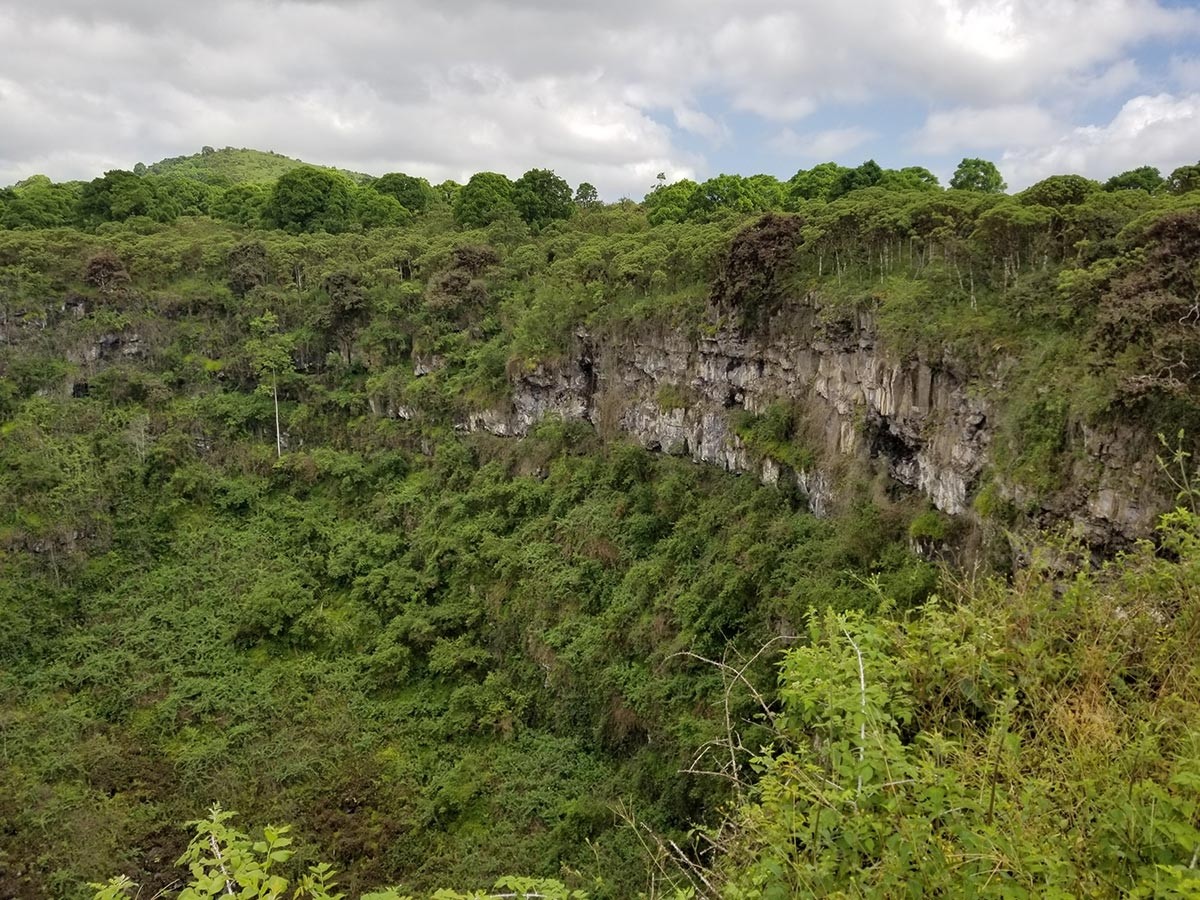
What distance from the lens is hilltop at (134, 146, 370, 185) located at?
77250 millimetres

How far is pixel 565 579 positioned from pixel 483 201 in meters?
27.1

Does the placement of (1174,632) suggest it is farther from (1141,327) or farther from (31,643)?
(31,643)

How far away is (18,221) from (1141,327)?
5439cm

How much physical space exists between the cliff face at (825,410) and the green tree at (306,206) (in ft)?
74.9

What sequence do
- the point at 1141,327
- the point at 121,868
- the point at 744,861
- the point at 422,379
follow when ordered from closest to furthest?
the point at 744,861 → the point at 1141,327 → the point at 121,868 → the point at 422,379

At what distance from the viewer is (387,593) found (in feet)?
82.9

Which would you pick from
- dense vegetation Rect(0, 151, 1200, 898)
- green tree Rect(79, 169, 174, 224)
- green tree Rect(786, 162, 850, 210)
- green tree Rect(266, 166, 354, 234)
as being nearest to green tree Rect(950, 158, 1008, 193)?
dense vegetation Rect(0, 151, 1200, 898)

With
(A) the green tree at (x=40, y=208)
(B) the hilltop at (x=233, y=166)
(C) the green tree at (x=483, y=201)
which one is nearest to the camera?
(C) the green tree at (x=483, y=201)

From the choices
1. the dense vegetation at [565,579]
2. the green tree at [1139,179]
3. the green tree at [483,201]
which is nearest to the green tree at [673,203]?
the dense vegetation at [565,579]

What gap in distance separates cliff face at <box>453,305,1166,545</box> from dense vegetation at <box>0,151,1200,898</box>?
1.44 ft

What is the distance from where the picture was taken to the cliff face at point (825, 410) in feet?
37.1

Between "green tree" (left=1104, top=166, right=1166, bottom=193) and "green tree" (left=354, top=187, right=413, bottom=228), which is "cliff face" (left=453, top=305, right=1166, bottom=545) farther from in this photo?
"green tree" (left=354, top=187, right=413, bottom=228)

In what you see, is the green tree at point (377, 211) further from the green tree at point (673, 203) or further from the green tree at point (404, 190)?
the green tree at point (673, 203)

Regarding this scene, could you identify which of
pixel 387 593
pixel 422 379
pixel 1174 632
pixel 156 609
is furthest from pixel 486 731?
pixel 1174 632
